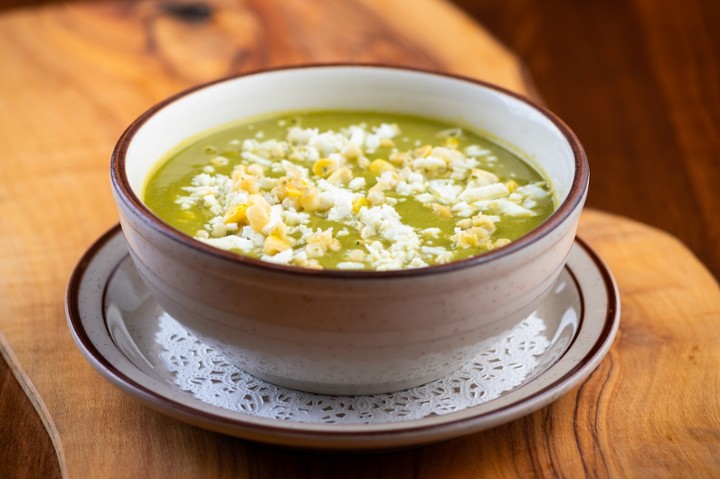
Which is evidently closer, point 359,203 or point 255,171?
point 359,203

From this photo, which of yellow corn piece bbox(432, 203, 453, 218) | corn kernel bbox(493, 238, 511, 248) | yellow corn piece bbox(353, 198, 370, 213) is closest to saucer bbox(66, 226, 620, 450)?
corn kernel bbox(493, 238, 511, 248)

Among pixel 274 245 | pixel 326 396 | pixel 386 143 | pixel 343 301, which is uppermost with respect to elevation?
pixel 343 301

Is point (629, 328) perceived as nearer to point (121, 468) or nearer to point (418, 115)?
point (418, 115)

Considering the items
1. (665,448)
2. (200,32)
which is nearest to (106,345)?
(665,448)

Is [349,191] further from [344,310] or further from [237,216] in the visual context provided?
[344,310]

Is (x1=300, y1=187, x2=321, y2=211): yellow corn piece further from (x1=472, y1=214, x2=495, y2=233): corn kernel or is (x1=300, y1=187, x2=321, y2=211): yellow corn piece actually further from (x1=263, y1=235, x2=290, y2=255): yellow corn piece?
(x1=472, y1=214, x2=495, y2=233): corn kernel

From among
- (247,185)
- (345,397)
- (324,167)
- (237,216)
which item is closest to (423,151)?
(324,167)

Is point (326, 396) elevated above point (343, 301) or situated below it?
below
